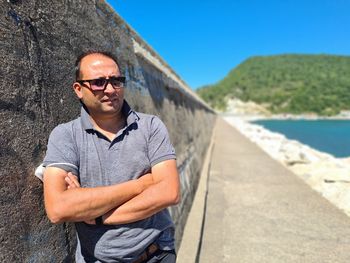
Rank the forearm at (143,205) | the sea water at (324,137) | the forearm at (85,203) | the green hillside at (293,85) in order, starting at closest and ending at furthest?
the forearm at (85,203)
the forearm at (143,205)
the sea water at (324,137)
the green hillside at (293,85)

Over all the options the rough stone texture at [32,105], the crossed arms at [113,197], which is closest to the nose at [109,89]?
the rough stone texture at [32,105]

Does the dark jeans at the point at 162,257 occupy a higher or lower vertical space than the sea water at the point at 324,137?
higher

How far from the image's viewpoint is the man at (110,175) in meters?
1.86

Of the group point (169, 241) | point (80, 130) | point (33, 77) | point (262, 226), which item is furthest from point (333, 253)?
point (33, 77)

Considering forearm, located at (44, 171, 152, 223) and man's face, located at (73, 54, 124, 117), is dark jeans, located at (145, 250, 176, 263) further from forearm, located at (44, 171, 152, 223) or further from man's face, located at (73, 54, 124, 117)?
man's face, located at (73, 54, 124, 117)

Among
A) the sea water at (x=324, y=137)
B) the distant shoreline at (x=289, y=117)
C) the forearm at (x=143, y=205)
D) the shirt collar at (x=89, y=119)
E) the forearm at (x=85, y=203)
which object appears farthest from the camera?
the distant shoreline at (x=289, y=117)

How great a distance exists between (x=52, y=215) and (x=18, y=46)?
1.10 metres

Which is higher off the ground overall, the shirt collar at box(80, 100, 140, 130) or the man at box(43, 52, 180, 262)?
the shirt collar at box(80, 100, 140, 130)

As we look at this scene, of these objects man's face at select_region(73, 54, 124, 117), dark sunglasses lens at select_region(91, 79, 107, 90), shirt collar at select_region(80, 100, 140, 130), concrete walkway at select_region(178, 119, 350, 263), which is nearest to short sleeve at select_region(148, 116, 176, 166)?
shirt collar at select_region(80, 100, 140, 130)

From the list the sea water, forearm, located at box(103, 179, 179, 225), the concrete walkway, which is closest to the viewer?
forearm, located at box(103, 179, 179, 225)

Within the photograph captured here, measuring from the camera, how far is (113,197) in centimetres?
189

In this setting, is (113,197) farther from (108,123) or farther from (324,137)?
(324,137)

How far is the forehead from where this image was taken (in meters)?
2.15

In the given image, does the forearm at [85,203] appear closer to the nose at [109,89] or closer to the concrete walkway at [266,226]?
the nose at [109,89]
